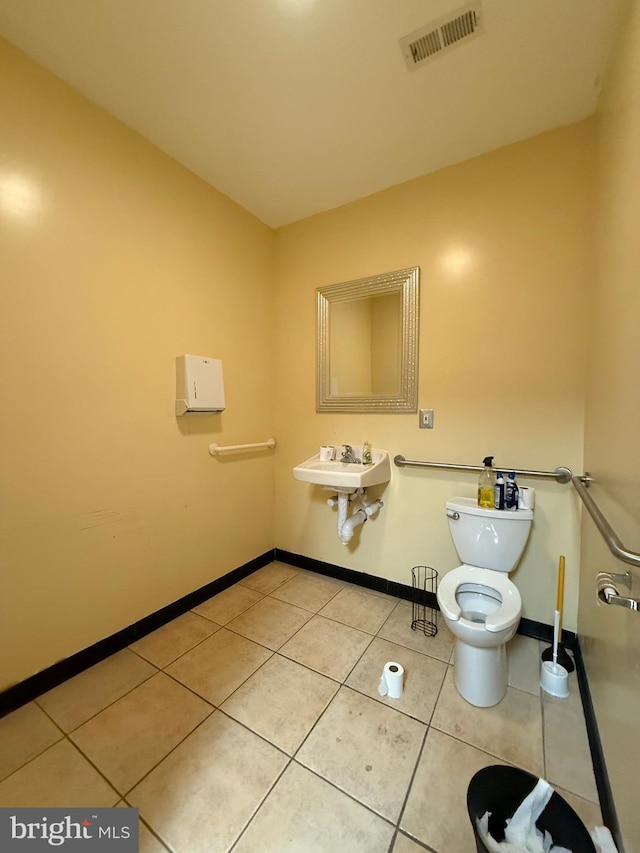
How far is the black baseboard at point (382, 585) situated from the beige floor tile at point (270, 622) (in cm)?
42

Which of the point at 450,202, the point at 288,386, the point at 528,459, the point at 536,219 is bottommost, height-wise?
the point at 528,459

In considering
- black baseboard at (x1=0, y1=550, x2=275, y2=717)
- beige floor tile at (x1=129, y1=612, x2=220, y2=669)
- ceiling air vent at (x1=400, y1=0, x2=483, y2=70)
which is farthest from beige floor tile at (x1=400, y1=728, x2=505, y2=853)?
ceiling air vent at (x1=400, y1=0, x2=483, y2=70)

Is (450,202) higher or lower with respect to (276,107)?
lower

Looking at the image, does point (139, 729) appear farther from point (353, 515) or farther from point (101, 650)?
point (353, 515)

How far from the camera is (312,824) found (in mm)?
923

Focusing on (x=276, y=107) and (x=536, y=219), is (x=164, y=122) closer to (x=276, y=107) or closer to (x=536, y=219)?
(x=276, y=107)

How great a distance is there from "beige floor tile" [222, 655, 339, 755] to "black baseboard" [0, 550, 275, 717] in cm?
67

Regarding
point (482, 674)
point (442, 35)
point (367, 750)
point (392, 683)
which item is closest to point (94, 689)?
point (367, 750)

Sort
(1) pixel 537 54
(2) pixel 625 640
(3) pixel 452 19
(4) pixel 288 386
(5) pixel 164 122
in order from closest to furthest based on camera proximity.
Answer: (2) pixel 625 640 → (3) pixel 452 19 → (1) pixel 537 54 → (5) pixel 164 122 → (4) pixel 288 386

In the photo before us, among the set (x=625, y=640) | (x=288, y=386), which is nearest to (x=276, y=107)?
(x=288, y=386)

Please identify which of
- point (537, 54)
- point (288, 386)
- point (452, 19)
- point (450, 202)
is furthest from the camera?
point (288, 386)

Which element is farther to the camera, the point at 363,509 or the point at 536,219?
the point at 363,509

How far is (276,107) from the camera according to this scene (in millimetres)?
1471

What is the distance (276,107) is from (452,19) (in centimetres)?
75
